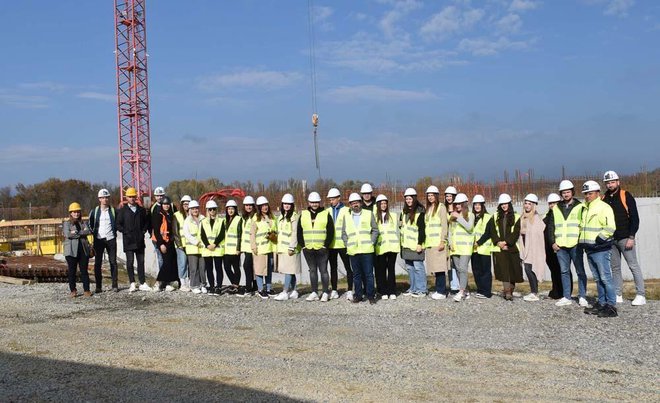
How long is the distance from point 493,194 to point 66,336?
19.7 metres

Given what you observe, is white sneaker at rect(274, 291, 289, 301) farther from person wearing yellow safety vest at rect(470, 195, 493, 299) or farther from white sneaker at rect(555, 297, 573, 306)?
white sneaker at rect(555, 297, 573, 306)

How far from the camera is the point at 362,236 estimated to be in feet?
32.8

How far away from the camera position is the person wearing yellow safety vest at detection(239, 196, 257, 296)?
11078 mm

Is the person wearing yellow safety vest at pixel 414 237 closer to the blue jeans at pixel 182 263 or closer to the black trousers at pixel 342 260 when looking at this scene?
the black trousers at pixel 342 260

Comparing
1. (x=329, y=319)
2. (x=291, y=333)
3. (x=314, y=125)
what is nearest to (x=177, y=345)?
(x=291, y=333)

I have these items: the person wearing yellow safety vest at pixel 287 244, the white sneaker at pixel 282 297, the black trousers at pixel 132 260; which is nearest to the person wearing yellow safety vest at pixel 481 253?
the person wearing yellow safety vest at pixel 287 244

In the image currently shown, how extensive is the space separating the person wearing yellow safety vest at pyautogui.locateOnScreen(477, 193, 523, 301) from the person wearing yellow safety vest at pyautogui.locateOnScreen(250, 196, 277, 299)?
349cm

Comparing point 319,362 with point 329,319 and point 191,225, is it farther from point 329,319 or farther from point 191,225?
point 191,225

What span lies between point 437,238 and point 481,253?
73cm

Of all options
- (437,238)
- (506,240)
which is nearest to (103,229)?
(437,238)

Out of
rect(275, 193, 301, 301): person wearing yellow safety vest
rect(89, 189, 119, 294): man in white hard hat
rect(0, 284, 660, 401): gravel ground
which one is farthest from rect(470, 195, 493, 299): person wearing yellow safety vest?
rect(89, 189, 119, 294): man in white hard hat

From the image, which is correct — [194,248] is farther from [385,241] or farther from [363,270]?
[385,241]

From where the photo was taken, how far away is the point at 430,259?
10.3 metres

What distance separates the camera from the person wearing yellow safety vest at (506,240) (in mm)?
9844
